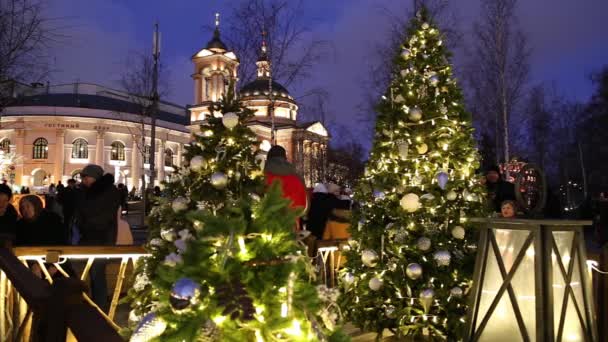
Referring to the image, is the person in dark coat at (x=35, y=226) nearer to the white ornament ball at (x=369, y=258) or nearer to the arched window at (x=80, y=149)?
the white ornament ball at (x=369, y=258)

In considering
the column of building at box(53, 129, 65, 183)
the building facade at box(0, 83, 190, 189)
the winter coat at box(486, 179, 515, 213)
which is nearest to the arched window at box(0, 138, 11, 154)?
the building facade at box(0, 83, 190, 189)

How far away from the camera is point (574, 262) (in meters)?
4.20

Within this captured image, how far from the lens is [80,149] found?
61.8 metres

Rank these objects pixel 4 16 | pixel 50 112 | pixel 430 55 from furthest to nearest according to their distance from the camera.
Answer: pixel 50 112
pixel 4 16
pixel 430 55

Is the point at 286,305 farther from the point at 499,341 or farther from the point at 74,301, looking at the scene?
the point at 499,341

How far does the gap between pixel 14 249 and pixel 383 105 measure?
4241mm

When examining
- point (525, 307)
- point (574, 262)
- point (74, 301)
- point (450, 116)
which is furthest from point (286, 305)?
point (450, 116)

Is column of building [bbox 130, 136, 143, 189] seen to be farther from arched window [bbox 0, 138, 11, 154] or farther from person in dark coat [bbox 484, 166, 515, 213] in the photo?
person in dark coat [bbox 484, 166, 515, 213]

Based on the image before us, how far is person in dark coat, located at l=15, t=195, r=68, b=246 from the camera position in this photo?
5703 mm

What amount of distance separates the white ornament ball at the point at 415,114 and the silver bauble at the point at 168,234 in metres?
3.15

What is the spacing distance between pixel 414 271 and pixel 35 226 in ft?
13.7

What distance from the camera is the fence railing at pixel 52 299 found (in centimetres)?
211

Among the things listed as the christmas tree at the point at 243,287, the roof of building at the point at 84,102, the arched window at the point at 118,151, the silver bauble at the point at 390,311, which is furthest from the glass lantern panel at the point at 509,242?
the arched window at the point at 118,151

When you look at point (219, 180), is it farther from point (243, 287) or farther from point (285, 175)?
point (243, 287)
